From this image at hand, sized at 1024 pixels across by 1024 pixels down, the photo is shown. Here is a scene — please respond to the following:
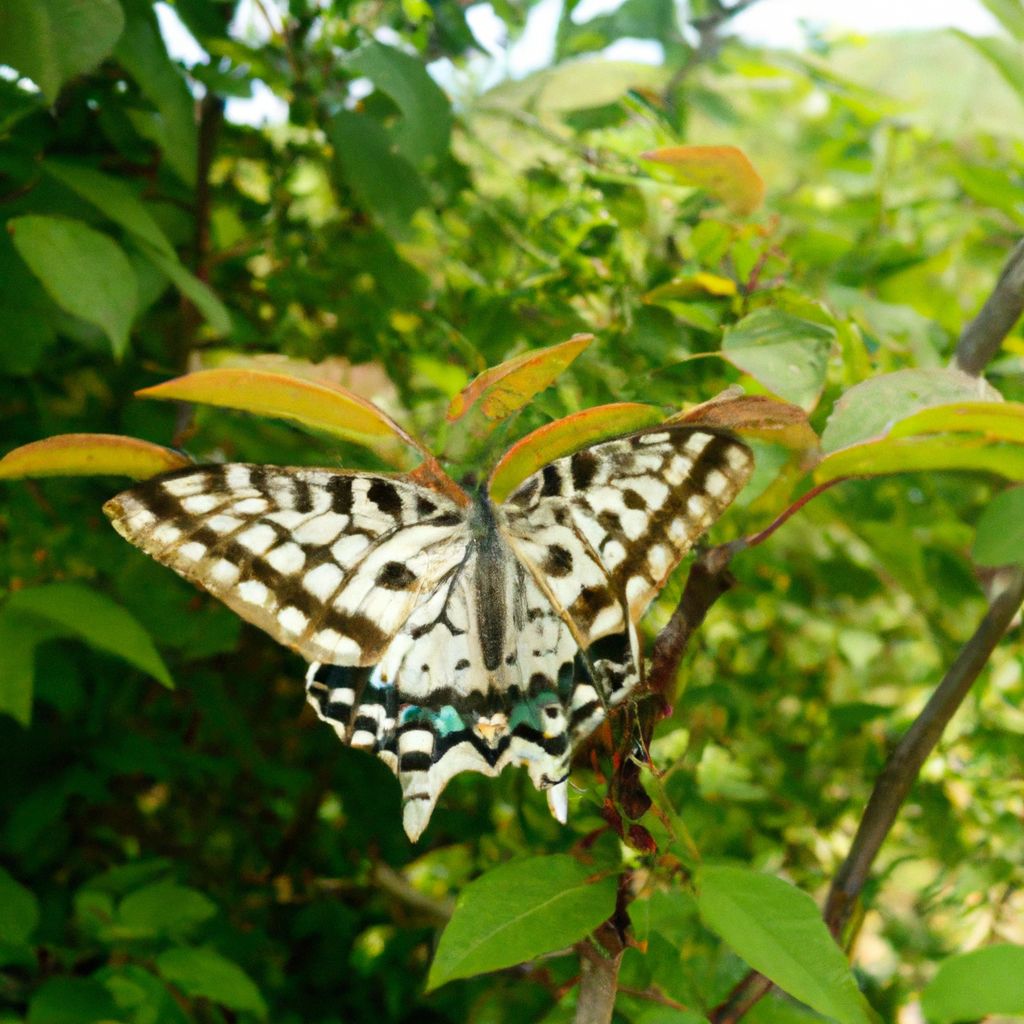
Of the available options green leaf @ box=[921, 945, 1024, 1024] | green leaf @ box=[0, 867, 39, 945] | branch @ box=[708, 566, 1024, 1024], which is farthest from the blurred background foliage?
green leaf @ box=[921, 945, 1024, 1024]

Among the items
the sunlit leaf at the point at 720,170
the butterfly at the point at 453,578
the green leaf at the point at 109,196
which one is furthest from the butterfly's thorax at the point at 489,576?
the green leaf at the point at 109,196

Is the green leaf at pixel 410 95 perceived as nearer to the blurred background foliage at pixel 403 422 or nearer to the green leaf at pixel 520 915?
the blurred background foliage at pixel 403 422

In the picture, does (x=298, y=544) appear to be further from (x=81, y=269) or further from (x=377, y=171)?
(x=377, y=171)

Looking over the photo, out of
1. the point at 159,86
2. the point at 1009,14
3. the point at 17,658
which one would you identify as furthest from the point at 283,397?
the point at 1009,14

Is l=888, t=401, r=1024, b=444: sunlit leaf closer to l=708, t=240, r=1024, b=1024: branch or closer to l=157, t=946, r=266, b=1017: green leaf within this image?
l=708, t=240, r=1024, b=1024: branch

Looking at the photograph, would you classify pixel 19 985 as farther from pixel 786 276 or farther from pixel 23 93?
pixel 786 276

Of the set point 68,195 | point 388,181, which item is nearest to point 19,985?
point 68,195

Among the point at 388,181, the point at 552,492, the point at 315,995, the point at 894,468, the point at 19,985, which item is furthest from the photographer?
the point at 315,995
